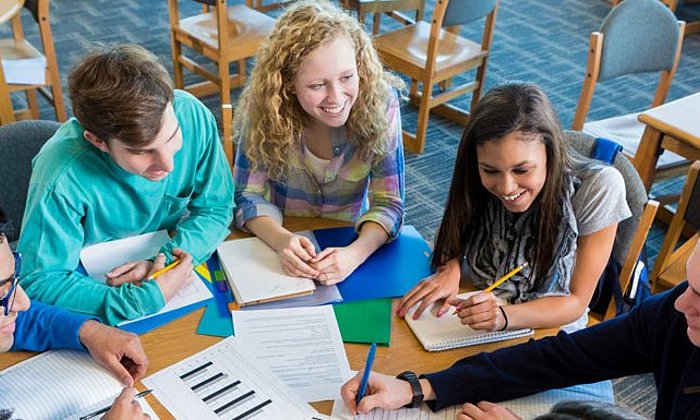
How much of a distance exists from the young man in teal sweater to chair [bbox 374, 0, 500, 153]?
73.1 inches

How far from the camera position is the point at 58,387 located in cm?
116

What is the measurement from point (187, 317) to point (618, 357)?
0.81 m

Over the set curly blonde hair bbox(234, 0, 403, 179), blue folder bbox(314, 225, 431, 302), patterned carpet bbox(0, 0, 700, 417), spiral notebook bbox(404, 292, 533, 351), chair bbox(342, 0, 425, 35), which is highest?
curly blonde hair bbox(234, 0, 403, 179)

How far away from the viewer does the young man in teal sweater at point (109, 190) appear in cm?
129

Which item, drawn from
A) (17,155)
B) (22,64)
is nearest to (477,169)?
(17,155)

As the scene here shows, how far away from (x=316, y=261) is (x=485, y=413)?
476mm

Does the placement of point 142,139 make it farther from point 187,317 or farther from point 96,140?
point 187,317

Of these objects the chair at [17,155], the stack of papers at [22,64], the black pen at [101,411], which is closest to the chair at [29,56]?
→ the stack of papers at [22,64]

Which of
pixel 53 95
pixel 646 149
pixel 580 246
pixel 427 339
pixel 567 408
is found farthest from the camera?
pixel 53 95

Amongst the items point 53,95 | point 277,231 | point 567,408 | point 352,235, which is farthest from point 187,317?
point 53,95

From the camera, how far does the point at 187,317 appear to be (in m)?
1.33

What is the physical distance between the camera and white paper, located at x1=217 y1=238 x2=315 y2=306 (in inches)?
54.0

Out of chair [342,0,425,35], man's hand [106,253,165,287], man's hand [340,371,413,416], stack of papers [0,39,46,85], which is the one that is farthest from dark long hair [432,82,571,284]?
stack of papers [0,39,46,85]

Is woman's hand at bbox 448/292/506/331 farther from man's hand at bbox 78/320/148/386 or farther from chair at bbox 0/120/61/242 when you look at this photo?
chair at bbox 0/120/61/242
